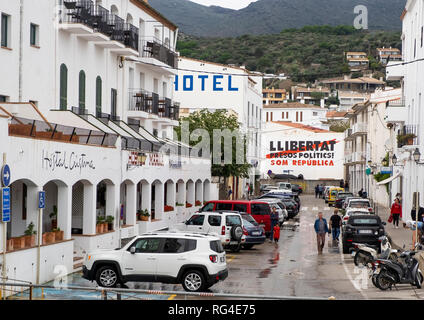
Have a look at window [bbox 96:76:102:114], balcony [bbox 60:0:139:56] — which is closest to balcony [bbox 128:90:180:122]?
balcony [bbox 60:0:139:56]

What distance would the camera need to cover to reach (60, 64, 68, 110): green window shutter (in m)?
28.6

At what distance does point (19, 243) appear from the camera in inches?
754

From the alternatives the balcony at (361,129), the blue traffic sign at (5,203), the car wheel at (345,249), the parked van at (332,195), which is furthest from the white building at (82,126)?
the balcony at (361,129)

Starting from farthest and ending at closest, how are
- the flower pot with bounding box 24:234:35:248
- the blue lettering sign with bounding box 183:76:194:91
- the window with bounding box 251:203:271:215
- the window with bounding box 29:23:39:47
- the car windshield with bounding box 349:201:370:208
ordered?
the blue lettering sign with bounding box 183:76:194:91
the car windshield with bounding box 349:201:370:208
the window with bounding box 251:203:271:215
the window with bounding box 29:23:39:47
the flower pot with bounding box 24:234:35:248

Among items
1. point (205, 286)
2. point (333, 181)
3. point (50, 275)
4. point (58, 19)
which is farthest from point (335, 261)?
point (333, 181)

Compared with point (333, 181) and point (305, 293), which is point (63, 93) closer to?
point (305, 293)

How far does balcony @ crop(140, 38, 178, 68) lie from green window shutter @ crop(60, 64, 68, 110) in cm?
1002

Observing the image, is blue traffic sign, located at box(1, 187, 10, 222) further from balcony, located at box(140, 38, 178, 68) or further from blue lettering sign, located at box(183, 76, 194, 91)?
blue lettering sign, located at box(183, 76, 194, 91)

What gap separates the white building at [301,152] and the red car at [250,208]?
59000 mm

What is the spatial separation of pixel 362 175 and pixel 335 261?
179ft

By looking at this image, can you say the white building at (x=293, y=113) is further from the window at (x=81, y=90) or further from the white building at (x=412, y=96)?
the window at (x=81, y=90)

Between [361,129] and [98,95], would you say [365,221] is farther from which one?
[361,129]

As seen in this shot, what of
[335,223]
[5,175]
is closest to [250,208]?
[335,223]

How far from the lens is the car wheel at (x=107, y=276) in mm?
19453
